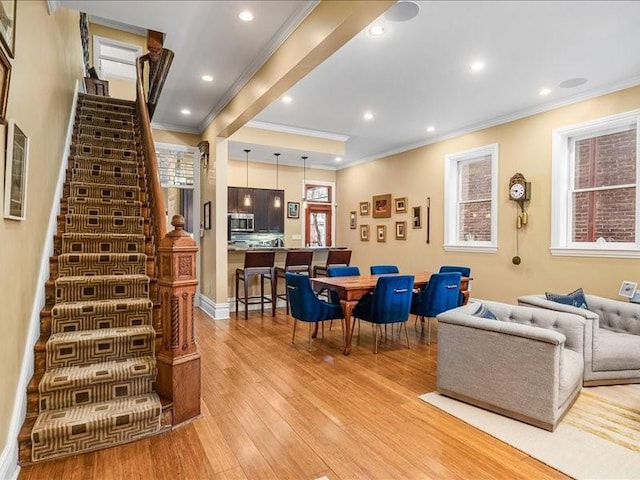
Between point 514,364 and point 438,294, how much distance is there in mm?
1880

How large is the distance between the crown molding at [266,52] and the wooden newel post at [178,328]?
1.95 meters

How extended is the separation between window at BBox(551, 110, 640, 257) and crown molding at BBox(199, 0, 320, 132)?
3.78m

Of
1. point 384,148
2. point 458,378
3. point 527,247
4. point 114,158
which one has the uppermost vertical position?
point 384,148

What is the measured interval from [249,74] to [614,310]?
4.48 m

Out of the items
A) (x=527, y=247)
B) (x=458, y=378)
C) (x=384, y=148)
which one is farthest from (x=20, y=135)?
(x=384, y=148)

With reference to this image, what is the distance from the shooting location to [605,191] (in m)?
4.60

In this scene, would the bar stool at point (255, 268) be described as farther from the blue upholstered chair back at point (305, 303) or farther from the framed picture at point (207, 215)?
the blue upholstered chair back at point (305, 303)

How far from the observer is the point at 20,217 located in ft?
7.04

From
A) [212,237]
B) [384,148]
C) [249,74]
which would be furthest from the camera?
[384,148]

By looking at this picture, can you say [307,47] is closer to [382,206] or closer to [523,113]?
[523,113]

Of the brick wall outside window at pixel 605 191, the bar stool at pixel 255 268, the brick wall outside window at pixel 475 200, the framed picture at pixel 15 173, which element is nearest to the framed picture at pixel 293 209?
the bar stool at pixel 255 268

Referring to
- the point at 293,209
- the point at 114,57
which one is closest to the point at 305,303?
the point at 293,209

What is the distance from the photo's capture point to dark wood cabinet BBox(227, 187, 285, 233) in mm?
7906

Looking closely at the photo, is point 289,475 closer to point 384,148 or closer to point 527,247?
point 527,247
